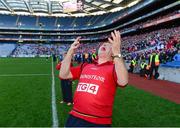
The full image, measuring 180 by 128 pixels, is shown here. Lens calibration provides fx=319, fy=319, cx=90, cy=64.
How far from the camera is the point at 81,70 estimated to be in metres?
4.80

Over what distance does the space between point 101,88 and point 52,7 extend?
80.6 metres

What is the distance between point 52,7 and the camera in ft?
272

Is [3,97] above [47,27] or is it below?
below

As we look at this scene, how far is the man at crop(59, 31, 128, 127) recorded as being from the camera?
413cm

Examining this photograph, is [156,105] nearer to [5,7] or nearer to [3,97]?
[3,97]

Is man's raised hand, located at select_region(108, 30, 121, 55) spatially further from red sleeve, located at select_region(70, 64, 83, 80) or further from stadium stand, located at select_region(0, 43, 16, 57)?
stadium stand, located at select_region(0, 43, 16, 57)

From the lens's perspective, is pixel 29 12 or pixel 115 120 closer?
pixel 115 120

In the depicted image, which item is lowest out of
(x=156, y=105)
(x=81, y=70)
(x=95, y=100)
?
(x=156, y=105)

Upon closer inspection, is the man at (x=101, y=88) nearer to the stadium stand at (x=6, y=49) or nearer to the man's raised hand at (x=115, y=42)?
the man's raised hand at (x=115, y=42)

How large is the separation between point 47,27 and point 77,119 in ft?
312

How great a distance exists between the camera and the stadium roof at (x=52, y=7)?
7094 centimetres

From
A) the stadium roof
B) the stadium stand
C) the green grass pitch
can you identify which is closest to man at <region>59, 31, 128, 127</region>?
the green grass pitch

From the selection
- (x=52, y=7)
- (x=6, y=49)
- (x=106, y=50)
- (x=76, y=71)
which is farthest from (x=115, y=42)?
(x=6, y=49)

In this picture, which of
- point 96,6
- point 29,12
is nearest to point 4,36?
point 29,12
